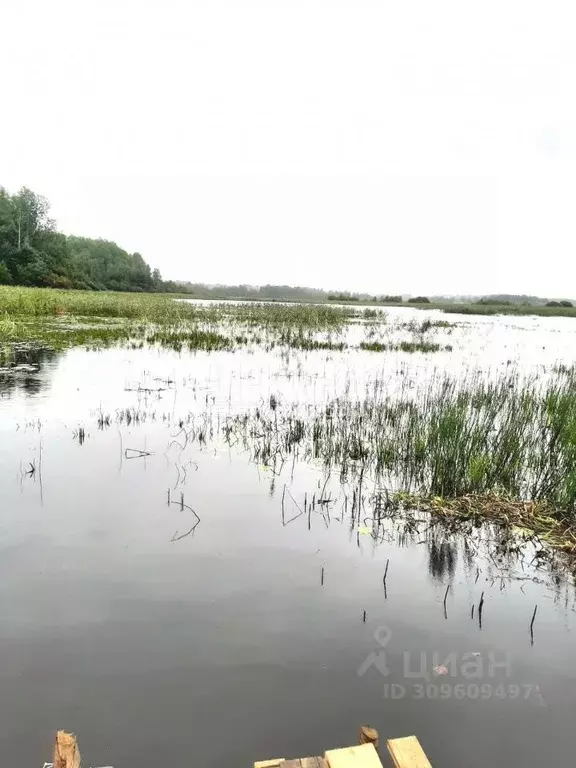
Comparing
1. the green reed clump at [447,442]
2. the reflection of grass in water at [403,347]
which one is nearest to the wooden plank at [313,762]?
the green reed clump at [447,442]

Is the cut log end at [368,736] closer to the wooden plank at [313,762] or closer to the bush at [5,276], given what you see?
the wooden plank at [313,762]

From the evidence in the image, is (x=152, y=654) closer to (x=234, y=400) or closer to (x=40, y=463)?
(x=40, y=463)

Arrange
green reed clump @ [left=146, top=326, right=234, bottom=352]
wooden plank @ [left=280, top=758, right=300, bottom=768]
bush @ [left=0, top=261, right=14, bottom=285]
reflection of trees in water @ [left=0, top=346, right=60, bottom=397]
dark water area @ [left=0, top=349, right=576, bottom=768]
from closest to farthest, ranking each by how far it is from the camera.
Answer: wooden plank @ [left=280, top=758, right=300, bottom=768], dark water area @ [left=0, top=349, right=576, bottom=768], reflection of trees in water @ [left=0, top=346, right=60, bottom=397], green reed clump @ [left=146, top=326, right=234, bottom=352], bush @ [left=0, top=261, right=14, bottom=285]

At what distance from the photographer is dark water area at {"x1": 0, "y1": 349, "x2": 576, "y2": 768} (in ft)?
10.4

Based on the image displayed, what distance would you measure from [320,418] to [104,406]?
4335 mm

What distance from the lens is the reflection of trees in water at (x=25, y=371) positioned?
11.6 meters

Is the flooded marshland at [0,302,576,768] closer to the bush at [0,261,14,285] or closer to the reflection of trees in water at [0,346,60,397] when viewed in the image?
the reflection of trees in water at [0,346,60,397]

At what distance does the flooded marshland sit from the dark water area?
0.05ft

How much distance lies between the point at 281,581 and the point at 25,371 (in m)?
11.3

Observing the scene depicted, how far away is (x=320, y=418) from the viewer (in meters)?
10.0

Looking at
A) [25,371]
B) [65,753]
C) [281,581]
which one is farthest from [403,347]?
[65,753]

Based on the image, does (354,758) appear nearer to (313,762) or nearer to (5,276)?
(313,762)

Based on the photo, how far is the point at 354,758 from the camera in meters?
2.49

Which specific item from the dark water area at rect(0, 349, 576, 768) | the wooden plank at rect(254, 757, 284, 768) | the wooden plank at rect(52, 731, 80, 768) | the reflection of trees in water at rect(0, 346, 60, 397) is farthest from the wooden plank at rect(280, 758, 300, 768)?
the reflection of trees in water at rect(0, 346, 60, 397)
